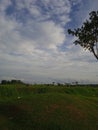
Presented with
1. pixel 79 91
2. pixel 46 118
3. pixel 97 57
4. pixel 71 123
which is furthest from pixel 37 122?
pixel 79 91

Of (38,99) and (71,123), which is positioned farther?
(38,99)

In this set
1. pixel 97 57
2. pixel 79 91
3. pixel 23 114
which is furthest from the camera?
pixel 79 91

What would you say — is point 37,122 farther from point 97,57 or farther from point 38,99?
point 97,57

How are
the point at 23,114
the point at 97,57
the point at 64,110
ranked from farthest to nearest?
1. the point at 97,57
2. the point at 64,110
3. the point at 23,114

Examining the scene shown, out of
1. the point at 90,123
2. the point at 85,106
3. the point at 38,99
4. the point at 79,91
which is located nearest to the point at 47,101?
the point at 38,99

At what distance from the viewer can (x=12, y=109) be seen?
2439cm

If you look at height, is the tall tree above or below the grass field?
above

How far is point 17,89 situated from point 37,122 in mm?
16030

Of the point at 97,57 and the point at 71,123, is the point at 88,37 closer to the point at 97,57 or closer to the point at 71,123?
the point at 97,57

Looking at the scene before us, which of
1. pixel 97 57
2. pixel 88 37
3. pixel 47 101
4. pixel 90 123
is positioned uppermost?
pixel 88 37

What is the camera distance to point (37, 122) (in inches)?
848

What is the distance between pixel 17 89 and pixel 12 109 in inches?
505

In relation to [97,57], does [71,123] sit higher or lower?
lower

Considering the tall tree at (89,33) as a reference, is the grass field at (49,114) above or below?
below
